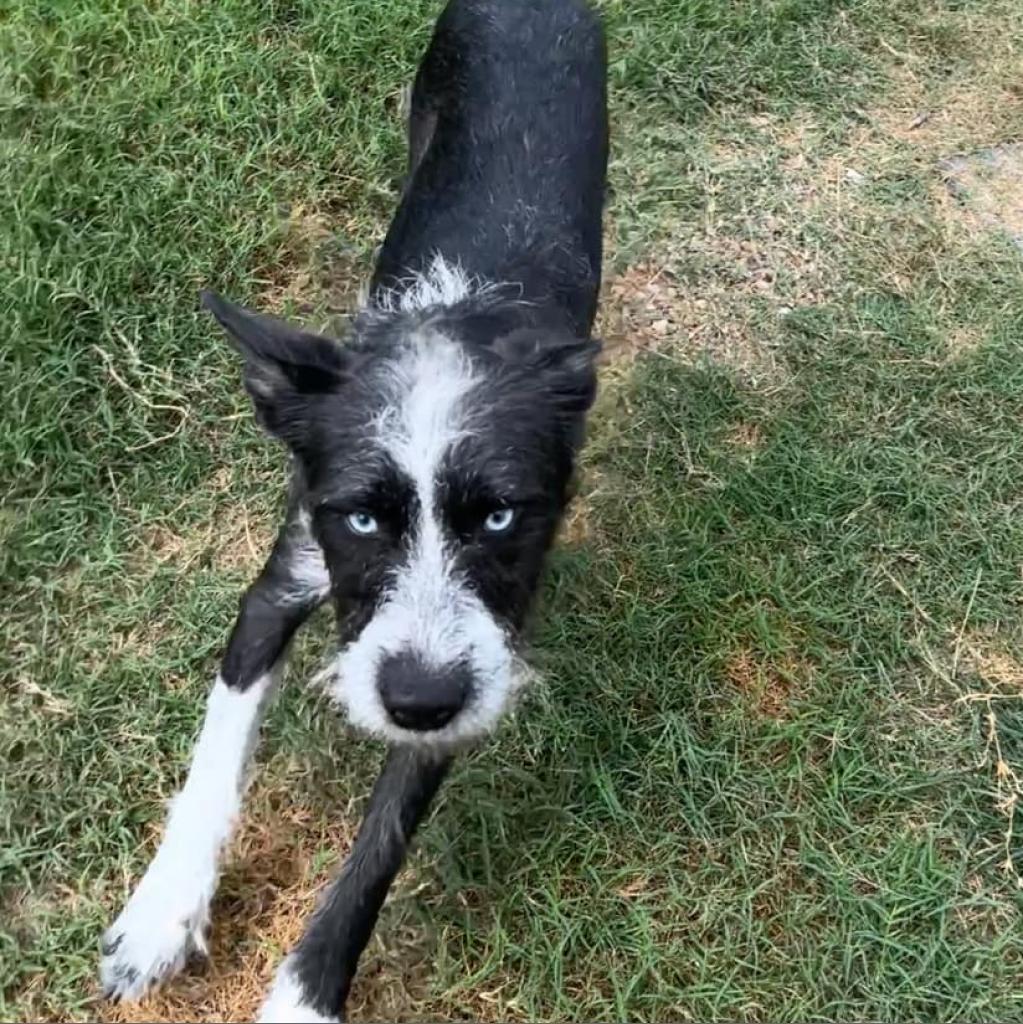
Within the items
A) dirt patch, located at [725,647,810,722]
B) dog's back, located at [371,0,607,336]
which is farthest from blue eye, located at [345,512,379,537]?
dirt patch, located at [725,647,810,722]

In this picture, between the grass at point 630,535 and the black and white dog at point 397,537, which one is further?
the grass at point 630,535

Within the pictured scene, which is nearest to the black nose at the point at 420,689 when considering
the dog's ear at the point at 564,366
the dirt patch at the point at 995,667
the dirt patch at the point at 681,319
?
the dog's ear at the point at 564,366

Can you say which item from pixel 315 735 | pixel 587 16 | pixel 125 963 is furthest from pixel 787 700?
pixel 587 16

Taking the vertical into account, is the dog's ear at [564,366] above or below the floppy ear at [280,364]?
below

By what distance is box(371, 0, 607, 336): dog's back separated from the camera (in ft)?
13.5

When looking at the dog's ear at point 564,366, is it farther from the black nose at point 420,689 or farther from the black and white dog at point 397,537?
the black nose at point 420,689

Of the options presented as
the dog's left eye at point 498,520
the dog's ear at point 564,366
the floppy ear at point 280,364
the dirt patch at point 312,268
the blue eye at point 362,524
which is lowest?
the dirt patch at point 312,268

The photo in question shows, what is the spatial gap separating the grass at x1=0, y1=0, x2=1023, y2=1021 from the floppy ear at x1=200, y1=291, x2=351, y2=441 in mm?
1143

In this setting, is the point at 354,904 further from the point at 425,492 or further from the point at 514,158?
the point at 514,158

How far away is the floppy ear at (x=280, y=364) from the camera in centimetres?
312

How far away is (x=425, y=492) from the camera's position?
2.96 meters

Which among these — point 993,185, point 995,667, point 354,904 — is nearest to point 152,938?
point 354,904

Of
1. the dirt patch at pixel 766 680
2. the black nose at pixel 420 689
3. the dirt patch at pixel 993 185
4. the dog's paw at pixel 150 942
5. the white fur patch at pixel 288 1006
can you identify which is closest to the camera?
the black nose at pixel 420 689

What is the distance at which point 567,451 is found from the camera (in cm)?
335
